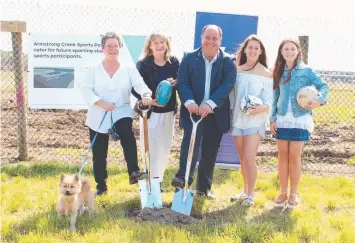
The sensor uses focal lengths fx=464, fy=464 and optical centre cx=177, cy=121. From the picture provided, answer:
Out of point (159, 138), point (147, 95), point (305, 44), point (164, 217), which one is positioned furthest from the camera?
point (305, 44)

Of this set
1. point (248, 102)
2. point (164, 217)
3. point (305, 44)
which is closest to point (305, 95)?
point (248, 102)

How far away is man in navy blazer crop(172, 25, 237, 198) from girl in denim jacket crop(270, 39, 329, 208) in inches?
21.4

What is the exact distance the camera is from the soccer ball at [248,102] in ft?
17.1

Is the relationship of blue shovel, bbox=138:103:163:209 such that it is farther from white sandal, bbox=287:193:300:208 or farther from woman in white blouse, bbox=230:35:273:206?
white sandal, bbox=287:193:300:208

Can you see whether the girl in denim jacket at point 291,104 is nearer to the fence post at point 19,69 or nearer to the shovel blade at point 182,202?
the shovel blade at point 182,202

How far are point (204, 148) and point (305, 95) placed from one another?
1.34 meters

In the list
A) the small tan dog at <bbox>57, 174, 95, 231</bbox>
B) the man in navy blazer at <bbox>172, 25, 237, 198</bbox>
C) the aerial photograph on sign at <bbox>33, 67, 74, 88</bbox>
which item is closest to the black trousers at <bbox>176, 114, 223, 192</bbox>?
the man in navy blazer at <bbox>172, 25, 237, 198</bbox>

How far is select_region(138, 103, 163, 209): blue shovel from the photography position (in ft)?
17.0

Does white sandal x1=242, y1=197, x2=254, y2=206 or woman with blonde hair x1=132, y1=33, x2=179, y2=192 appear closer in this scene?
woman with blonde hair x1=132, y1=33, x2=179, y2=192

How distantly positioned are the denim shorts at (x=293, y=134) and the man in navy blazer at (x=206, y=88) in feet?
2.06

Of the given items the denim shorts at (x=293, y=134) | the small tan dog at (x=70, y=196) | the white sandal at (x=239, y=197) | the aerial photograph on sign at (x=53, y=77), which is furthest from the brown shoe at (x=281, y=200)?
the aerial photograph on sign at (x=53, y=77)

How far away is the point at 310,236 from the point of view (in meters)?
4.46

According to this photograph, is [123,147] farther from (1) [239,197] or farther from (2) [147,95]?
(1) [239,197]

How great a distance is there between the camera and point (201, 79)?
5273mm
